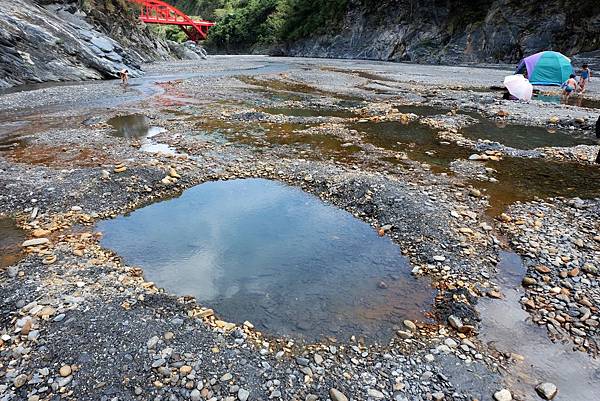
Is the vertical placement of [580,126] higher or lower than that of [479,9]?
lower

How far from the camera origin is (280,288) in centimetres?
646

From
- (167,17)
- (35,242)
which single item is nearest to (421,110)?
(35,242)

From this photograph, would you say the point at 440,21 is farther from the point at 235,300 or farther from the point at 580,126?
the point at 235,300

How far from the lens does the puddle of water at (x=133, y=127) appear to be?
1563 centimetres

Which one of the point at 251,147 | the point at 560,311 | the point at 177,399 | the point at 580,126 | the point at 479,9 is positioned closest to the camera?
the point at 177,399

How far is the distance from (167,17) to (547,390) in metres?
88.3

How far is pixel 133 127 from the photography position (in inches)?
664

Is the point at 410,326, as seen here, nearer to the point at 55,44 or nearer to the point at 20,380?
the point at 20,380

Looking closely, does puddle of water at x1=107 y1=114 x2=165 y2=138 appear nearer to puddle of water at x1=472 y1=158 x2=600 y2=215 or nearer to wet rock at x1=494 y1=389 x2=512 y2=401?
puddle of water at x1=472 y1=158 x2=600 y2=215

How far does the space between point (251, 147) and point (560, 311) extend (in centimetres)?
1040

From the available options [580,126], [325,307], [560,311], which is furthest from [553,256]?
[580,126]

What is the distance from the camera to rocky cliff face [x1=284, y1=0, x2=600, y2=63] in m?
41.9

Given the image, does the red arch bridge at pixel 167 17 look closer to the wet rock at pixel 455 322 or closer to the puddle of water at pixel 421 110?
the puddle of water at pixel 421 110

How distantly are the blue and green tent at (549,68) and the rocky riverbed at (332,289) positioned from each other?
12.5 m
